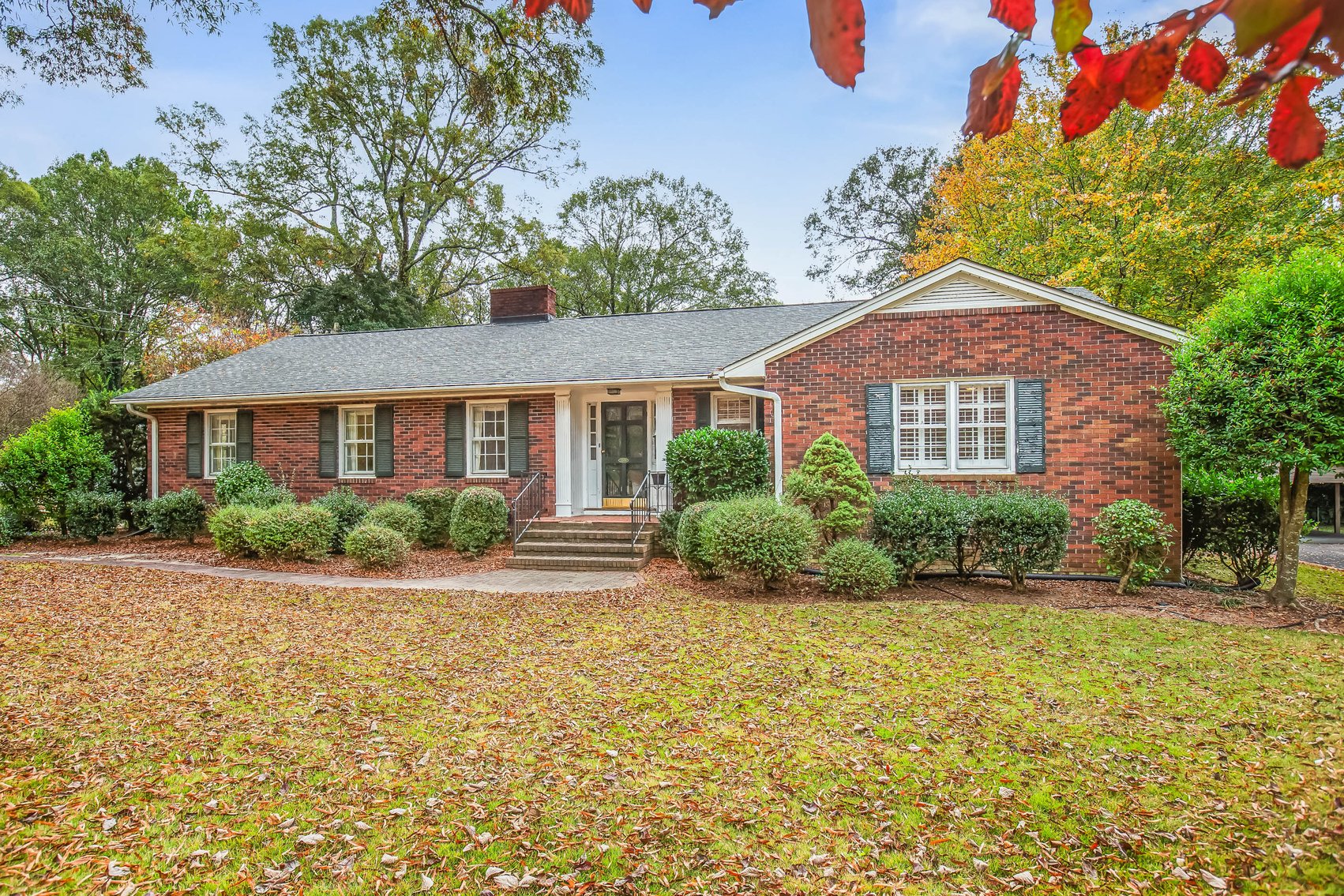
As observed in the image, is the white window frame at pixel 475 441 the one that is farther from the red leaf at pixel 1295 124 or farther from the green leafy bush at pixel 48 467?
the red leaf at pixel 1295 124

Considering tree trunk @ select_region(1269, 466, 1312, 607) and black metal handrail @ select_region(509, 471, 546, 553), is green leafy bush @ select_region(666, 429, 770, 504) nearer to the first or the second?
black metal handrail @ select_region(509, 471, 546, 553)

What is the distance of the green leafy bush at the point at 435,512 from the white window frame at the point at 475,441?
0.89 m

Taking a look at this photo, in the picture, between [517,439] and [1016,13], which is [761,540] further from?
[1016,13]

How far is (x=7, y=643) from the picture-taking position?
6.32m

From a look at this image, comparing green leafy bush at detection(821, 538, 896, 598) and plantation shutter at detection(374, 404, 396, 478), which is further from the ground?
plantation shutter at detection(374, 404, 396, 478)

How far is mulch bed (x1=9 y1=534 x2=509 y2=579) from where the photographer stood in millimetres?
10727

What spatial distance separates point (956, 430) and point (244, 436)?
14367 mm

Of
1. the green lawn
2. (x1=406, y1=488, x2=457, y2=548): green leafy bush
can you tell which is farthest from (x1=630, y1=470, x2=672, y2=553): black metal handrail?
the green lawn

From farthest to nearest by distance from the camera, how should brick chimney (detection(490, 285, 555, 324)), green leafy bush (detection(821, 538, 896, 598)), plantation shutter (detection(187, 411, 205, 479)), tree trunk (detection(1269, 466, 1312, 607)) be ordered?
brick chimney (detection(490, 285, 555, 324)) → plantation shutter (detection(187, 411, 205, 479)) → green leafy bush (detection(821, 538, 896, 598)) → tree trunk (detection(1269, 466, 1312, 607))

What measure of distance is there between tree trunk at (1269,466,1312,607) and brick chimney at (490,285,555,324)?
14.6 m

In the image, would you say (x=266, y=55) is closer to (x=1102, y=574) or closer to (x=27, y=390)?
(x=27, y=390)

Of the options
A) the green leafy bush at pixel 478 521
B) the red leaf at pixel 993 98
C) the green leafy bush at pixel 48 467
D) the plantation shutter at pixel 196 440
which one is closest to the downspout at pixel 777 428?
the green leafy bush at pixel 478 521

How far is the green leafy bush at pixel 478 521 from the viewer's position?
11844 millimetres

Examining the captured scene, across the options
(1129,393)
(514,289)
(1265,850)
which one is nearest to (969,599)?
(1129,393)
